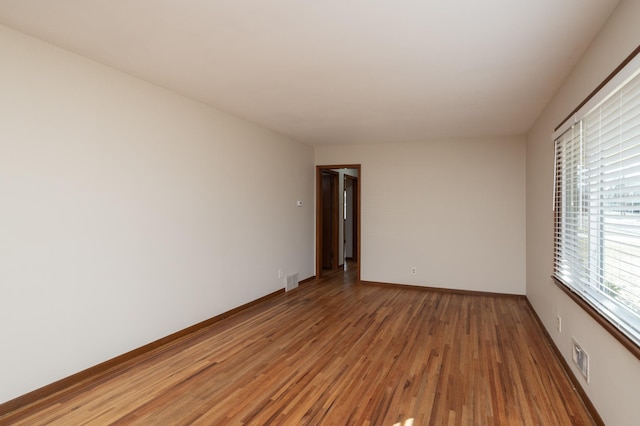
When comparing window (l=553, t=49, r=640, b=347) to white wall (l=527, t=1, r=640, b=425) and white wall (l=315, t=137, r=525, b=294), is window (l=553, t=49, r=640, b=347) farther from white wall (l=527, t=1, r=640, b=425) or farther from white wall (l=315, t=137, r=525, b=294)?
white wall (l=315, t=137, r=525, b=294)

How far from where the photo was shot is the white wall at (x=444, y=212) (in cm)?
535

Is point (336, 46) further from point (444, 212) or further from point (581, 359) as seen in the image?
point (444, 212)

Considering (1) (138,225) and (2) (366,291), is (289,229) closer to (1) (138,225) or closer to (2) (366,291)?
(2) (366,291)

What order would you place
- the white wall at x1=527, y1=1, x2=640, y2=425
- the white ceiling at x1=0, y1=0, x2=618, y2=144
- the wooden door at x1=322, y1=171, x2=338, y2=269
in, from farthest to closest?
the wooden door at x1=322, y1=171, x2=338, y2=269, the white ceiling at x1=0, y1=0, x2=618, y2=144, the white wall at x1=527, y1=1, x2=640, y2=425

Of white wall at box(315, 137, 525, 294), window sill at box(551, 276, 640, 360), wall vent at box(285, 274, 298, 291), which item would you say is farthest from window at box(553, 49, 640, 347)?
wall vent at box(285, 274, 298, 291)

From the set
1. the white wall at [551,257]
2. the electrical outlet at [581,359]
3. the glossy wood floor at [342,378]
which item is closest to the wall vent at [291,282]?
the glossy wood floor at [342,378]

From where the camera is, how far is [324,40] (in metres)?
2.39

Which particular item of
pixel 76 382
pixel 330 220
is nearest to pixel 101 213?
pixel 76 382

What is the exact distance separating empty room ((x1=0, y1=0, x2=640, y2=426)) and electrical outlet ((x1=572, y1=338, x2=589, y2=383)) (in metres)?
0.03

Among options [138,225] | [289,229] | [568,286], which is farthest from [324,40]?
[289,229]

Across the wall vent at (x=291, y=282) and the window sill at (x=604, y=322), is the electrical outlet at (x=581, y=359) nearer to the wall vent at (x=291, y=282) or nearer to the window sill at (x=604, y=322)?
the window sill at (x=604, y=322)

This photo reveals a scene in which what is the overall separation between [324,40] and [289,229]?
3699 millimetres

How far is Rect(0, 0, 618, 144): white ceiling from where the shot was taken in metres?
2.02

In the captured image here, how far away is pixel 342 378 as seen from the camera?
9.05 ft
